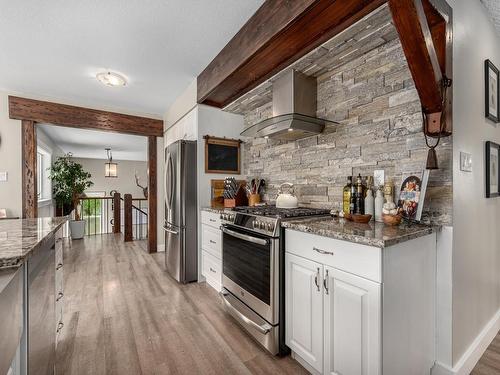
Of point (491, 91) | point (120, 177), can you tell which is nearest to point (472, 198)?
point (491, 91)

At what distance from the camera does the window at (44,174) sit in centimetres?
575

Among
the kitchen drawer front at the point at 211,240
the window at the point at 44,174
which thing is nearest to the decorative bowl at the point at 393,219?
the kitchen drawer front at the point at 211,240

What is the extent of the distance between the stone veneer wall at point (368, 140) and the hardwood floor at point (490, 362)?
1.02 metres

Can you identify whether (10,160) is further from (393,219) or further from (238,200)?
(393,219)

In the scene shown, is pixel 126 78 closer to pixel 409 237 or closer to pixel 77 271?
pixel 77 271

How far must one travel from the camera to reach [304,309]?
1551 mm

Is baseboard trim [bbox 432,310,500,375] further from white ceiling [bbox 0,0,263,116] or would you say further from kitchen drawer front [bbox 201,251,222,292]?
white ceiling [bbox 0,0,263,116]

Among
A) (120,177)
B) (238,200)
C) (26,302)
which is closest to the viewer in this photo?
(26,302)

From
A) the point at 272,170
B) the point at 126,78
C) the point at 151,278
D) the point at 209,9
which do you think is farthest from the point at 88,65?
the point at 151,278

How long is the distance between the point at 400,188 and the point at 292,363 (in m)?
1.39

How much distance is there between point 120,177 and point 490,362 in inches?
434

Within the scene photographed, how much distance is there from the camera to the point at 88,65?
2881 mm

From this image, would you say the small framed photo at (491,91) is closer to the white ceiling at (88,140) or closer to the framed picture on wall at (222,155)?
the framed picture on wall at (222,155)

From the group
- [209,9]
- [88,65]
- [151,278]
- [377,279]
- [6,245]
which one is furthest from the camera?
[151,278]
